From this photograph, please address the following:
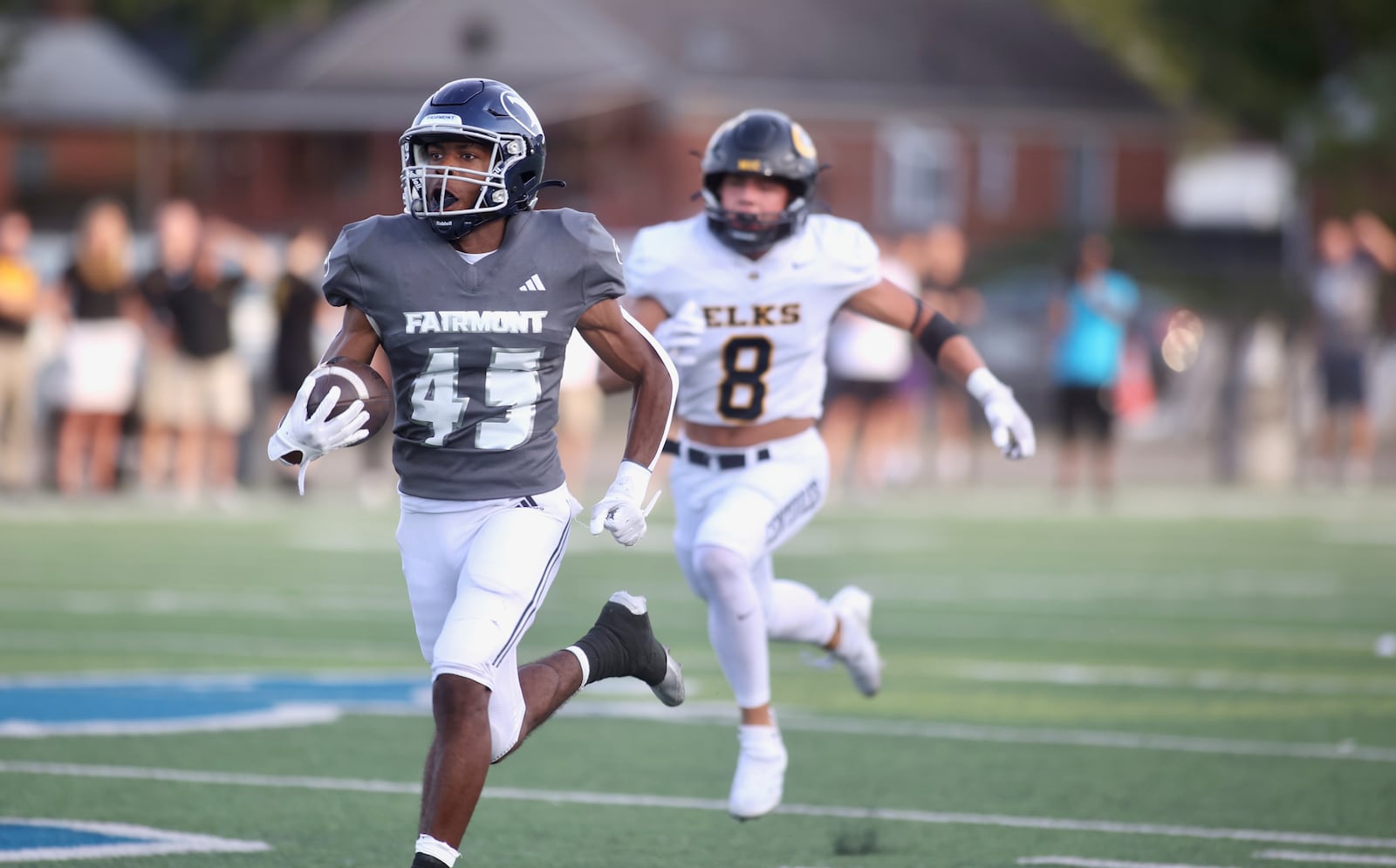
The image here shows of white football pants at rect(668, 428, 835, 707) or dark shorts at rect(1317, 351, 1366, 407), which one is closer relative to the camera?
white football pants at rect(668, 428, 835, 707)

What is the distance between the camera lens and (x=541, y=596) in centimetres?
524

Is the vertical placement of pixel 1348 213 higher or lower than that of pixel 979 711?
higher

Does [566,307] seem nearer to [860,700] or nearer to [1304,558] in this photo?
[860,700]

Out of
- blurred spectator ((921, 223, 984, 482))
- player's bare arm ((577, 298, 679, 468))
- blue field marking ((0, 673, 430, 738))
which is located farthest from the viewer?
blurred spectator ((921, 223, 984, 482))

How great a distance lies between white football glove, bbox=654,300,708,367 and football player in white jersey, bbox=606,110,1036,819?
0.02 meters

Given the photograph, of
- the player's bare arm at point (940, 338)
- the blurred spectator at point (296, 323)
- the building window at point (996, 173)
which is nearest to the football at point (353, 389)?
the player's bare arm at point (940, 338)

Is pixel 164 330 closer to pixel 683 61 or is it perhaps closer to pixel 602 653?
pixel 602 653

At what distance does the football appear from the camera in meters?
4.93

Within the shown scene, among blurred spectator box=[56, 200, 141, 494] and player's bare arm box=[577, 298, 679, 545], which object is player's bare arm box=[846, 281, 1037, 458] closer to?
player's bare arm box=[577, 298, 679, 545]

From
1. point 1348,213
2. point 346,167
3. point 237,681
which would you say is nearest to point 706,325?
point 237,681

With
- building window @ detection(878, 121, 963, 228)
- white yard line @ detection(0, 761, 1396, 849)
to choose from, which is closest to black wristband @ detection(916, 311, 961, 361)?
white yard line @ detection(0, 761, 1396, 849)

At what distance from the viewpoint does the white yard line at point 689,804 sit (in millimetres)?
5953

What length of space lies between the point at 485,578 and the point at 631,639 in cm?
71

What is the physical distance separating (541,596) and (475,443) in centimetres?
39
